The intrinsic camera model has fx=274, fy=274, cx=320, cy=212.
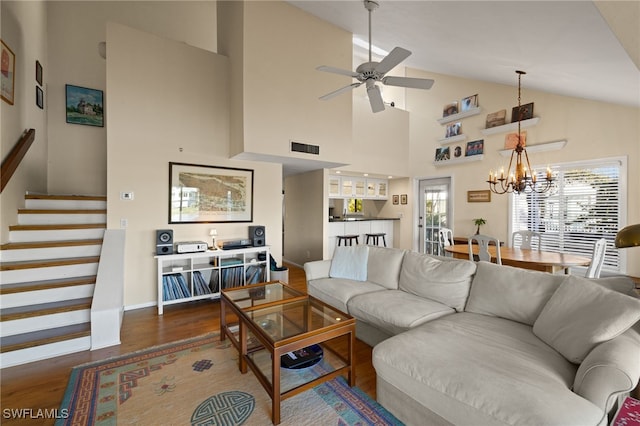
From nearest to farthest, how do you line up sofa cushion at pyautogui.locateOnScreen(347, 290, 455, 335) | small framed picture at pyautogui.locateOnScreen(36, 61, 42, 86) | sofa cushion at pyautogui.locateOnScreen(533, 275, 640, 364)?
1. sofa cushion at pyautogui.locateOnScreen(533, 275, 640, 364)
2. sofa cushion at pyautogui.locateOnScreen(347, 290, 455, 335)
3. small framed picture at pyautogui.locateOnScreen(36, 61, 42, 86)

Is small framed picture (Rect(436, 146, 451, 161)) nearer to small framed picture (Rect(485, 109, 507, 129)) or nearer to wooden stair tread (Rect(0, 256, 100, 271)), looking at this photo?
small framed picture (Rect(485, 109, 507, 129))

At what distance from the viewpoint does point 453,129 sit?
18.9ft

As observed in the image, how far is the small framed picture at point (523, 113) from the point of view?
463 centimetres

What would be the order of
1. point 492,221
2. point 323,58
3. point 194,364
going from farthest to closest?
1. point 492,221
2. point 323,58
3. point 194,364

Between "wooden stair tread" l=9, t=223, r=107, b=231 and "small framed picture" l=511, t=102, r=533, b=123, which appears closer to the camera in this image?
"wooden stair tread" l=9, t=223, r=107, b=231

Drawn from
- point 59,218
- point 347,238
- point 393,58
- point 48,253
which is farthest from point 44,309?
point 347,238

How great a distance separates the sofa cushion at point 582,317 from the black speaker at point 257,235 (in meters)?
3.40

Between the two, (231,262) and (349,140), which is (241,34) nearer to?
(349,140)

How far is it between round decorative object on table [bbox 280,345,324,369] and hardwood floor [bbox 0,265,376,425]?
348mm

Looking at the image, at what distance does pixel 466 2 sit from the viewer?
2.26 m

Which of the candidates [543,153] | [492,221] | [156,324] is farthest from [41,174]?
[543,153]

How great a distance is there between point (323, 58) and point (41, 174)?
179 inches

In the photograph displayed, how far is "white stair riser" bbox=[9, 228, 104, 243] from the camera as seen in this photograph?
3.05 metres

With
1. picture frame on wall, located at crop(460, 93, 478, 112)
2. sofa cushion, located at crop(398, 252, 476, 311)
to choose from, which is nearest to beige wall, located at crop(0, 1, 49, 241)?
sofa cushion, located at crop(398, 252, 476, 311)
